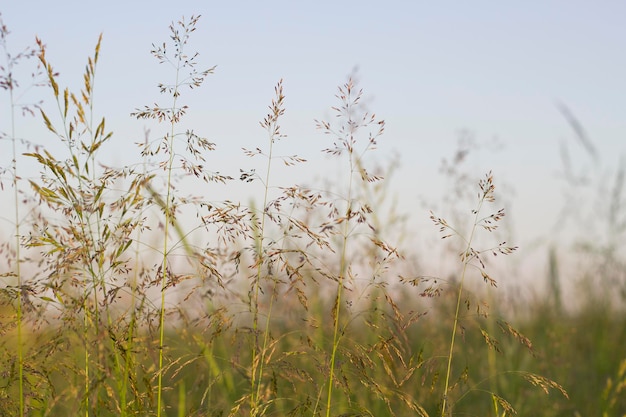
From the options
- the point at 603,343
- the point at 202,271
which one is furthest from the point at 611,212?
the point at 202,271

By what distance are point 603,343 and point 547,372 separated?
1.32m

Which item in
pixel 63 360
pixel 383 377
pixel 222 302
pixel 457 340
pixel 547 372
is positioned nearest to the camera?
pixel 63 360

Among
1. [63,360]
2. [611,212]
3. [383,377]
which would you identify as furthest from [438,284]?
[611,212]

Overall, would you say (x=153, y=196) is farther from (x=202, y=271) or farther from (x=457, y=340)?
(x=457, y=340)

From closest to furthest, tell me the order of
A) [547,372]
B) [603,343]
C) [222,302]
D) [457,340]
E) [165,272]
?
1. [165,272]
2. [222,302]
3. [547,372]
4. [603,343]
5. [457,340]

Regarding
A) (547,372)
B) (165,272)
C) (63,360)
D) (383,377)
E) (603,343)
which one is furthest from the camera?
(603,343)

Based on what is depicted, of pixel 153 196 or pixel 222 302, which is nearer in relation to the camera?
pixel 153 196

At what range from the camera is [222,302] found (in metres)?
3.26

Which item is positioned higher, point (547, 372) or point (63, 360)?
point (63, 360)

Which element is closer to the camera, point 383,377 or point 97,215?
point 97,215

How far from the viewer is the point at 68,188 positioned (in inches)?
109

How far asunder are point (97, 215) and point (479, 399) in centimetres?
383

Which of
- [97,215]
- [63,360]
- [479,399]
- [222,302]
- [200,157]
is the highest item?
[200,157]

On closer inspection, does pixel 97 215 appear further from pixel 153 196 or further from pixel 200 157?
pixel 200 157
